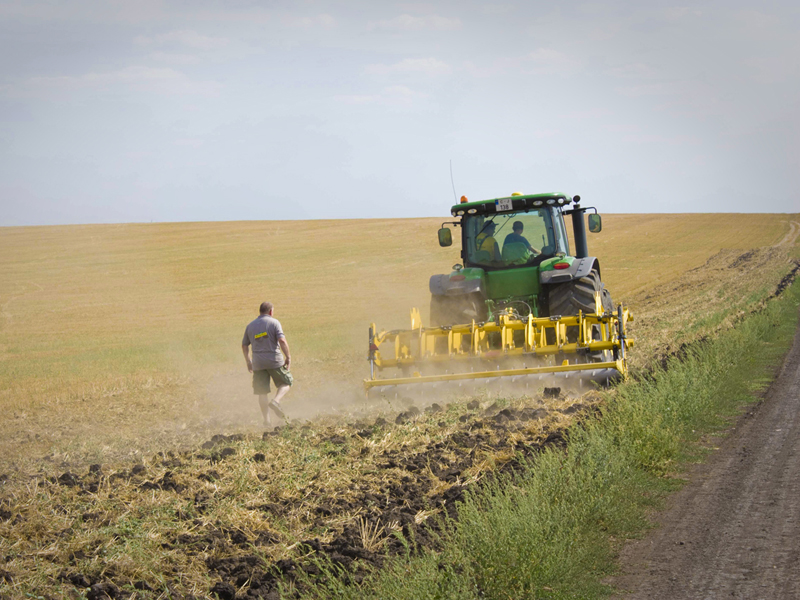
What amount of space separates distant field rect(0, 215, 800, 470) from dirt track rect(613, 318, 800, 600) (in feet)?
15.9

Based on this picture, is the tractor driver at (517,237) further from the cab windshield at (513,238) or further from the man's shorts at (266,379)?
the man's shorts at (266,379)

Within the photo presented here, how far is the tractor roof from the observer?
8.93m

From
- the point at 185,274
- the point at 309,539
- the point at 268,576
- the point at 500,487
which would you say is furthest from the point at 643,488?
the point at 185,274

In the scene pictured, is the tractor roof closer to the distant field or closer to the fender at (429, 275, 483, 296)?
the fender at (429, 275, 483, 296)

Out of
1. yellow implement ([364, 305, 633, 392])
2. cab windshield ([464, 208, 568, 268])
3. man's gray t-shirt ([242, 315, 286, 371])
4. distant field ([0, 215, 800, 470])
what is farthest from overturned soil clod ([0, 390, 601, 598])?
cab windshield ([464, 208, 568, 268])

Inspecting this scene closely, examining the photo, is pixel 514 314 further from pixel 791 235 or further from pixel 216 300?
pixel 791 235

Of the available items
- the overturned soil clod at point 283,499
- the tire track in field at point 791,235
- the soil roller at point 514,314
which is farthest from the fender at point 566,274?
the tire track in field at point 791,235

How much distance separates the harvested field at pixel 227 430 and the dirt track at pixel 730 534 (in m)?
1.19

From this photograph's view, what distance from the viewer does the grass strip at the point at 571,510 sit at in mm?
3434

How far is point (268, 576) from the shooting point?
12.3ft

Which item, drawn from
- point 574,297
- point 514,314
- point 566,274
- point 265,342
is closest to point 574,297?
point 574,297

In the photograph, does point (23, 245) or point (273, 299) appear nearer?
point (273, 299)

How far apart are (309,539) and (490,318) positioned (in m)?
5.21

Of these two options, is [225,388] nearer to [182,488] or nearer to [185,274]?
[182,488]
